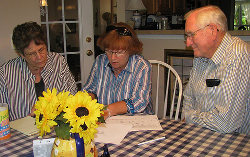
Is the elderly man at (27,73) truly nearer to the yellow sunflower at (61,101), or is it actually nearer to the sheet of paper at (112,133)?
the sheet of paper at (112,133)

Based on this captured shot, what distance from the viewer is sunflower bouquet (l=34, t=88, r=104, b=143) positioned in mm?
883

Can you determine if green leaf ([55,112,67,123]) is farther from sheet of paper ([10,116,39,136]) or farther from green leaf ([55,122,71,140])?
sheet of paper ([10,116,39,136])

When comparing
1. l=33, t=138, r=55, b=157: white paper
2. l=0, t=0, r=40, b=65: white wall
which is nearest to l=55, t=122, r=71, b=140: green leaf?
l=33, t=138, r=55, b=157: white paper

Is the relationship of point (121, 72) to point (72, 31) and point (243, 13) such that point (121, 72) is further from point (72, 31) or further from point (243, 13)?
point (243, 13)

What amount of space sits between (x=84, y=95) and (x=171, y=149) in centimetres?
47

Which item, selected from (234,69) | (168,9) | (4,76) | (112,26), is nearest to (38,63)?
(4,76)

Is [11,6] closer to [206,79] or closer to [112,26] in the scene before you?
[112,26]

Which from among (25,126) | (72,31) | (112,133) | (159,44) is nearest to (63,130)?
(112,133)

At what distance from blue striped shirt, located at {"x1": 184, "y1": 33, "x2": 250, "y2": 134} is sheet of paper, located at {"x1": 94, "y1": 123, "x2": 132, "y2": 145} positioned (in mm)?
405

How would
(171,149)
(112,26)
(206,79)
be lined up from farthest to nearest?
1. (112,26)
2. (206,79)
3. (171,149)

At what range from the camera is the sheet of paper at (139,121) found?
1405mm

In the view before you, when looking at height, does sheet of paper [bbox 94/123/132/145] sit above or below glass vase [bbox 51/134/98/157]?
below

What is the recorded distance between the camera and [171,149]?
3.86 feet

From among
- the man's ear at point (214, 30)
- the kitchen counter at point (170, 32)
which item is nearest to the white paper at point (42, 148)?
→ the man's ear at point (214, 30)
